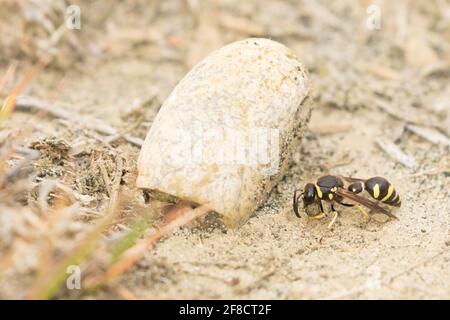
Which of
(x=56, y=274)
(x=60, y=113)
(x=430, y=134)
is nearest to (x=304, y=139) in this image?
(x=430, y=134)

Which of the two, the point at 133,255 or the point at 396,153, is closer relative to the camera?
the point at 133,255

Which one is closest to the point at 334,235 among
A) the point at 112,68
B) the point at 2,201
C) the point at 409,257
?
the point at 409,257

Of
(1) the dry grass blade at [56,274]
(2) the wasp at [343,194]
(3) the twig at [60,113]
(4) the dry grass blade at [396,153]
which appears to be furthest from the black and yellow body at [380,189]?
(1) the dry grass blade at [56,274]

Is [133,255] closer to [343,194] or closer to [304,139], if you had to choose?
[343,194]

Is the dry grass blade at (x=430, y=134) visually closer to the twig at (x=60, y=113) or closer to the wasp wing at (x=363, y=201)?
the wasp wing at (x=363, y=201)

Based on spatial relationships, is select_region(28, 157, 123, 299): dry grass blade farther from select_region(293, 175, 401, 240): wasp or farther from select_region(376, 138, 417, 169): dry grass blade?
select_region(376, 138, 417, 169): dry grass blade

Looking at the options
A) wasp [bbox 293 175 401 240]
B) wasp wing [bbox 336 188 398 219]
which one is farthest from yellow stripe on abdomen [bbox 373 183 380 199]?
wasp wing [bbox 336 188 398 219]

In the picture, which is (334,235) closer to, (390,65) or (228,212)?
(228,212)

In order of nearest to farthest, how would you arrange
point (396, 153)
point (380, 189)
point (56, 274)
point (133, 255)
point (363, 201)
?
point (56, 274) → point (133, 255) → point (363, 201) → point (380, 189) → point (396, 153)
